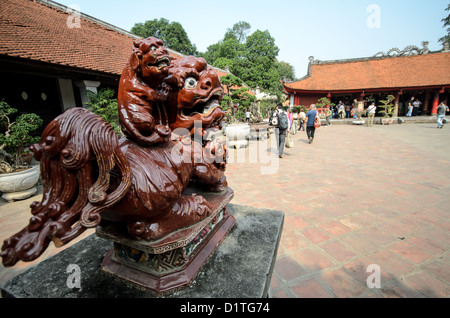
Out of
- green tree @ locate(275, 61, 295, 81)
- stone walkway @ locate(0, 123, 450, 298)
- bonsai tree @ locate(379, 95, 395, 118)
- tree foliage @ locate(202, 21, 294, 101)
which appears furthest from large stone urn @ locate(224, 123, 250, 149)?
green tree @ locate(275, 61, 295, 81)

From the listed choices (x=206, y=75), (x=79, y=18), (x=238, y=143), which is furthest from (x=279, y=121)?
(x=79, y=18)

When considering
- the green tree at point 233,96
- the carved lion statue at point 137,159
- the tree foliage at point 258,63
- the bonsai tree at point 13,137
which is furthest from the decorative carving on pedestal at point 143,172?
the tree foliage at point 258,63

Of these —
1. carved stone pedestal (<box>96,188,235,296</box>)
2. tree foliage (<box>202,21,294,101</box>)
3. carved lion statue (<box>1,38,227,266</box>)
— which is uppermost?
tree foliage (<box>202,21,294,101</box>)

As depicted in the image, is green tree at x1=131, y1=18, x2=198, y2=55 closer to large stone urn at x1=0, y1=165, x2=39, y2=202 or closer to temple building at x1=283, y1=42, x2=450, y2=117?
temple building at x1=283, y1=42, x2=450, y2=117

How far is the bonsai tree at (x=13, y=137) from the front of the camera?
4281 millimetres

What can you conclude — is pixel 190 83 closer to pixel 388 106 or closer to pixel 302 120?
pixel 302 120

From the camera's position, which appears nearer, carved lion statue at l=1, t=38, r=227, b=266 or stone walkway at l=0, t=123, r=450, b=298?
carved lion statue at l=1, t=38, r=227, b=266

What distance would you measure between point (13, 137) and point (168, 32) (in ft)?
121

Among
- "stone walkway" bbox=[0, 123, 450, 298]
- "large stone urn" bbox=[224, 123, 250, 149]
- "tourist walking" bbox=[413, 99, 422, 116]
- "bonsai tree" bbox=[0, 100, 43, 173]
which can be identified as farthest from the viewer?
"tourist walking" bbox=[413, 99, 422, 116]

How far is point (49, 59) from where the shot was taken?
526 centimetres

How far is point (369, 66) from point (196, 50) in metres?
28.5

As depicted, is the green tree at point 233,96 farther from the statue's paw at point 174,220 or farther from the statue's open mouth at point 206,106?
the statue's paw at point 174,220

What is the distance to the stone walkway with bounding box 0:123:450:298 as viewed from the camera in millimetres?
2004

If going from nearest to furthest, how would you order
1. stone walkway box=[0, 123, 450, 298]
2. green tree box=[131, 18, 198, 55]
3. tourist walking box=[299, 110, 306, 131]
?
stone walkway box=[0, 123, 450, 298] < tourist walking box=[299, 110, 306, 131] < green tree box=[131, 18, 198, 55]
